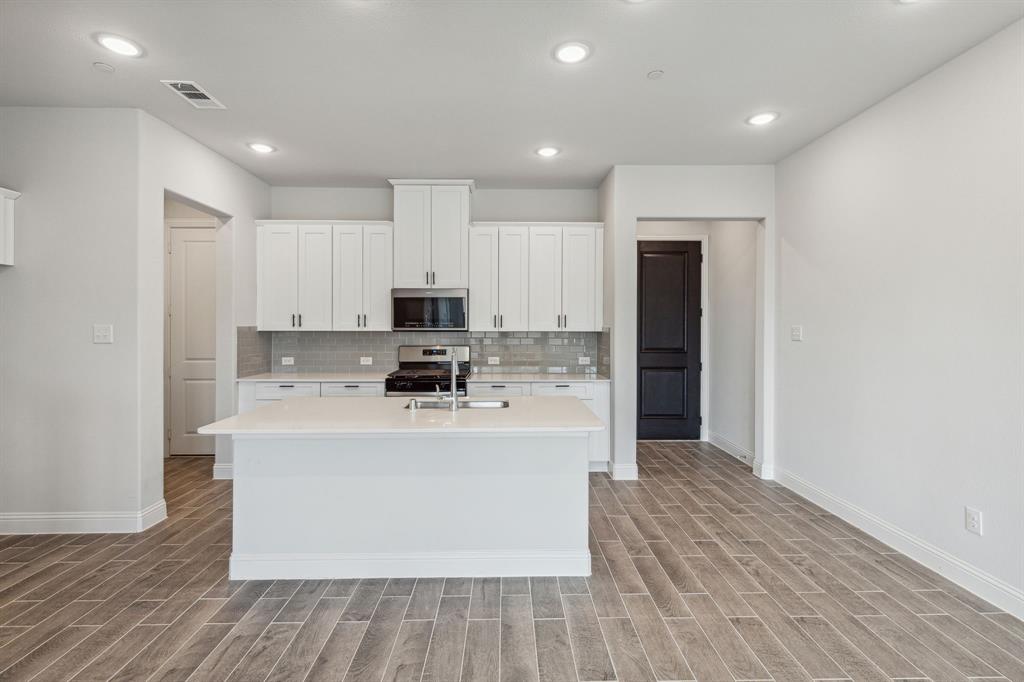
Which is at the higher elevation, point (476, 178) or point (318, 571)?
point (476, 178)

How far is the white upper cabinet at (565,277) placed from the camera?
16.5ft

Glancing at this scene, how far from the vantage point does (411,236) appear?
16.3 feet

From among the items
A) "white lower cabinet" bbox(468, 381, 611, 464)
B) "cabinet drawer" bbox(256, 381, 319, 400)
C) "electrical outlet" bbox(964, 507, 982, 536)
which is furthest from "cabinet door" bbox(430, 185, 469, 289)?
"electrical outlet" bbox(964, 507, 982, 536)

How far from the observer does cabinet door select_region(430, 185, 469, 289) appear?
498 cm

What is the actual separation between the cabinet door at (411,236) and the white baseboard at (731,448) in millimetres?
3614

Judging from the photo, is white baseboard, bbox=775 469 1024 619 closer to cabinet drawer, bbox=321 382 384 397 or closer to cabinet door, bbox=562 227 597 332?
cabinet door, bbox=562 227 597 332

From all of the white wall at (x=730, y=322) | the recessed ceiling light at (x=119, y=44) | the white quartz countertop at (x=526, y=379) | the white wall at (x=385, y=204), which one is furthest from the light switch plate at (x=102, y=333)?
the white wall at (x=730, y=322)

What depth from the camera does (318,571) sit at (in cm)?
276

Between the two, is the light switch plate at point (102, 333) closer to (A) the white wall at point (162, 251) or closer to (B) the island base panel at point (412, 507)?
(A) the white wall at point (162, 251)

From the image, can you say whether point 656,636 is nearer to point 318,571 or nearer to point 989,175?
point 318,571

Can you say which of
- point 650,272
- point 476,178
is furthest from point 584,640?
point 650,272

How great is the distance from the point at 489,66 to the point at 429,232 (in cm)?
228

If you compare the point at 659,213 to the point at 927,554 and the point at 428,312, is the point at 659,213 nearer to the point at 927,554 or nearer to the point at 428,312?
the point at 428,312

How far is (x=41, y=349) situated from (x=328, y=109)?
7.96 ft
